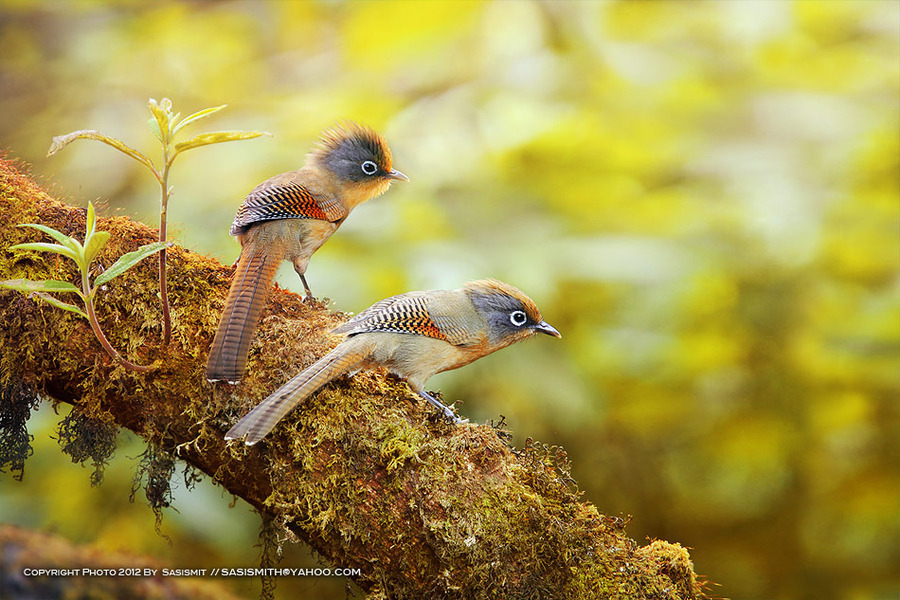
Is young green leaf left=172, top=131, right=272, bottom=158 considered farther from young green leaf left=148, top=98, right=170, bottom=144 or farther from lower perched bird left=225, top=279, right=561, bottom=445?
lower perched bird left=225, top=279, right=561, bottom=445

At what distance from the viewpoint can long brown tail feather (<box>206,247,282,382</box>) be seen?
246cm

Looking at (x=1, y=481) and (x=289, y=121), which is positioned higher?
(x=289, y=121)

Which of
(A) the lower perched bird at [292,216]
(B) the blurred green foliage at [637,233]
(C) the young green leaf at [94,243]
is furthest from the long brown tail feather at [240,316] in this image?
(B) the blurred green foliage at [637,233]

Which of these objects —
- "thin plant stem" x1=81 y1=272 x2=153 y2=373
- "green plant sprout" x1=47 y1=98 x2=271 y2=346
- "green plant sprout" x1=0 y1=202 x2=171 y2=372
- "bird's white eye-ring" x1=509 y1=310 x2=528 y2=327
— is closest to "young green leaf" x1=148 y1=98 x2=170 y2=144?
"green plant sprout" x1=47 y1=98 x2=271 y2=346

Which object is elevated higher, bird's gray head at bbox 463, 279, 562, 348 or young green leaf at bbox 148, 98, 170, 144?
bird's gray head at bbox 463, 279, 562, 348

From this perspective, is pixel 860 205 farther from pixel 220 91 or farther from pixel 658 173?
pixel 220 91

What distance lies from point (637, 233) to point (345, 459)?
3142mm

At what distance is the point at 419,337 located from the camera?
2955 millimetres

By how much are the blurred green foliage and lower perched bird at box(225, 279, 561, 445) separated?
83 cm

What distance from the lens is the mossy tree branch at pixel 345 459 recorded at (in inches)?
89.5

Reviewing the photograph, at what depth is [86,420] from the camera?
2.73m

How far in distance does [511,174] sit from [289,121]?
1.51 metres

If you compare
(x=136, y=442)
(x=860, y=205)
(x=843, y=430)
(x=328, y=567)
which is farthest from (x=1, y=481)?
(x=860, y=205)

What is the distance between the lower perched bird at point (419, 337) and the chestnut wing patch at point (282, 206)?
0.53 metres
